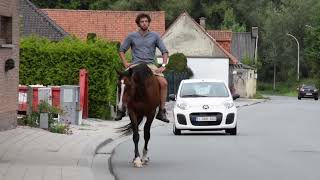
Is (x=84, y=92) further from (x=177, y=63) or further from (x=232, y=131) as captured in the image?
(x=177, y=63)

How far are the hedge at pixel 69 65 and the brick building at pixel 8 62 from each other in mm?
9671

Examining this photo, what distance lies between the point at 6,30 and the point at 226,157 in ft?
23.6

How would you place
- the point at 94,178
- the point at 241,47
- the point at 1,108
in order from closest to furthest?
the point at 94,178 → the point at 1,108 → the point at 241,47

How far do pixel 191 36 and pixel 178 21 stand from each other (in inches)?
71.6

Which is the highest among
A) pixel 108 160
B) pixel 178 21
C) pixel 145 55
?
pixel 178 21

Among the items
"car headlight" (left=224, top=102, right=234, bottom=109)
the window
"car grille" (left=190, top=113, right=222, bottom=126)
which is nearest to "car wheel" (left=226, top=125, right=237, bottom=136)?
"car grille" (left=190, top=113, right=222, bottom=126)

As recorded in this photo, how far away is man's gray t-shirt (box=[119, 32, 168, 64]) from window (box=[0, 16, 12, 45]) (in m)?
6.45

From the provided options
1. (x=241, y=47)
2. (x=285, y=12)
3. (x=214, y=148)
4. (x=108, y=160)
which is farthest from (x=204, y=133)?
(x=285, y=12)

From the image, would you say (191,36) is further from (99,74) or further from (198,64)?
(99,74)

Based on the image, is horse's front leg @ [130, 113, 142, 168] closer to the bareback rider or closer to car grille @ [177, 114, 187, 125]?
the bareback rider

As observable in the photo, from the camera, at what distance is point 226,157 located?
54.3 ft

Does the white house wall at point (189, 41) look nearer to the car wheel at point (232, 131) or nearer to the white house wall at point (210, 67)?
the white house wall at point (210, 67)

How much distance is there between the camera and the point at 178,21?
76.2m

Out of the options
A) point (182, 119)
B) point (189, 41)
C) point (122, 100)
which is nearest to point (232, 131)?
point (182, 119)
